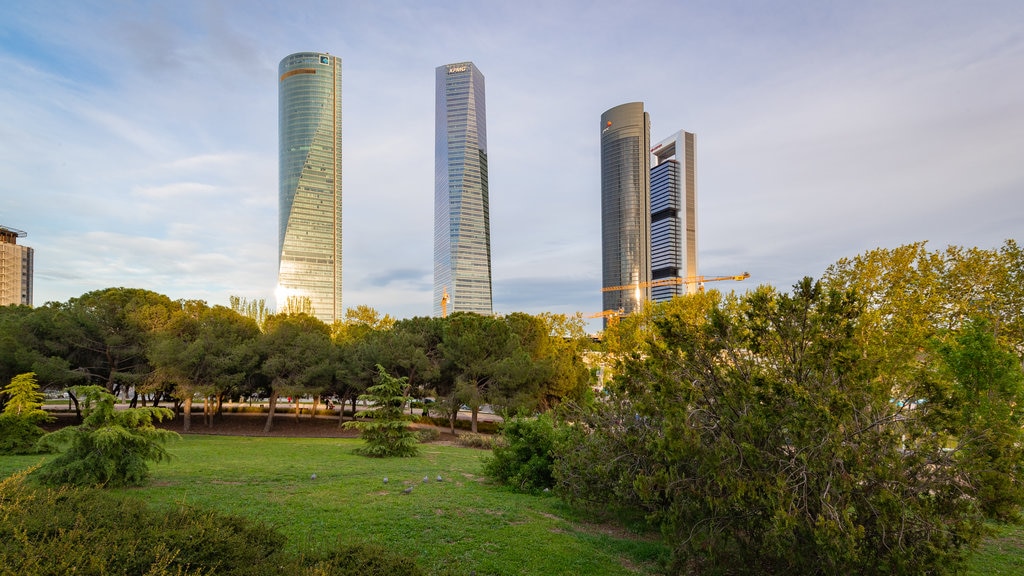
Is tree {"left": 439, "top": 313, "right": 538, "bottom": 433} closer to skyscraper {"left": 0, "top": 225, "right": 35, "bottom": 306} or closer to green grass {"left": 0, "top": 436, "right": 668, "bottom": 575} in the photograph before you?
green grass {"left": 0, "top": 436, "right": 668, "bottom": 575}

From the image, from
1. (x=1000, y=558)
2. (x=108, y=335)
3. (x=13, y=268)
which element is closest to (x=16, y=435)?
(x=108, y=335)

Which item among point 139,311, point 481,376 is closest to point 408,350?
point 481,376

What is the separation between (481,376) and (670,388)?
2359cm

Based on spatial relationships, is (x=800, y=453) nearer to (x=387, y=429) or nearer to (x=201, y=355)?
(x=387, y=429)

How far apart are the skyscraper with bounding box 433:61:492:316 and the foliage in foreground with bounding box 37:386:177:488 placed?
12310 centimetres

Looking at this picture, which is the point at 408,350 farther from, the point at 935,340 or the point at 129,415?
the point at 935,340

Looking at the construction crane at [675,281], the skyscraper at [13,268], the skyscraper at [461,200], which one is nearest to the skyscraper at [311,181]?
the skyscraper at [461,200]

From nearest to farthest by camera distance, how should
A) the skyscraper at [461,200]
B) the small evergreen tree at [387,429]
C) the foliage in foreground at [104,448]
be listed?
the foliage in foreground at [104,448] < the small evergreen tree at [387,429] < the skyscraper at [461,200]

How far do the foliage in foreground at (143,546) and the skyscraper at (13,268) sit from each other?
147805 millimetres

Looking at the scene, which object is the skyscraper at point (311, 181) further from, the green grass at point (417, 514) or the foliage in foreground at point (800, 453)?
the foliage in foreground at point (800, 453)

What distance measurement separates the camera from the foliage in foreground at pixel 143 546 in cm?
415

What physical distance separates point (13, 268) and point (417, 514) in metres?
165

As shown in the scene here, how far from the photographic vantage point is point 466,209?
134 meters

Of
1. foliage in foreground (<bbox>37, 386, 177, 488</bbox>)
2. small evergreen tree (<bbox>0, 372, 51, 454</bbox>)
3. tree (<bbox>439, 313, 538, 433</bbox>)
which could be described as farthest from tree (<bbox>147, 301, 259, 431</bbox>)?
foliage in foreground (<bbox>37, 386, 177, 488</bbox>)
